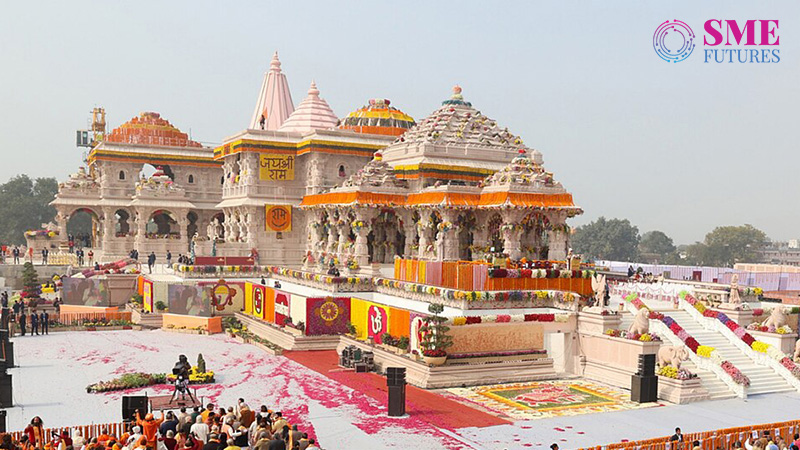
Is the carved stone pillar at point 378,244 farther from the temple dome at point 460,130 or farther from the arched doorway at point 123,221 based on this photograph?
the arched doorway at point 123,221

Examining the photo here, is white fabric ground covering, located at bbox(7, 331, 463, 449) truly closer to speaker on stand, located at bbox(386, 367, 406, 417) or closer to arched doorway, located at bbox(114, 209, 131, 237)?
speaker on stand, located at bbox(386, 367, 406, 417)

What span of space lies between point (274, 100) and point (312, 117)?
33.0 ft

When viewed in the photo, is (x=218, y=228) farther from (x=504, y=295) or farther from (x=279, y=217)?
Result: (x=504, y=295)

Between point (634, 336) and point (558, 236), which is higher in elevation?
point (558, 236)

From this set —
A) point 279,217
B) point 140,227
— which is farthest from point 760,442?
point 140,227

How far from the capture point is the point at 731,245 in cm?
10269

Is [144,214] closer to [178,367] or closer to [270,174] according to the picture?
[270,174]

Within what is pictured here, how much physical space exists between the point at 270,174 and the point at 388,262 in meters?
10.9

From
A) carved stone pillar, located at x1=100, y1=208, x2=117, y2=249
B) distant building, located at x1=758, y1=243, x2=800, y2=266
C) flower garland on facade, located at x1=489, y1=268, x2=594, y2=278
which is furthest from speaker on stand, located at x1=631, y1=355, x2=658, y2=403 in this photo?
distant building, located at x1=758, y1=243, x2=800, y2=266

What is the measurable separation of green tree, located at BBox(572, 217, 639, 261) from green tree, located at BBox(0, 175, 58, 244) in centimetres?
7497

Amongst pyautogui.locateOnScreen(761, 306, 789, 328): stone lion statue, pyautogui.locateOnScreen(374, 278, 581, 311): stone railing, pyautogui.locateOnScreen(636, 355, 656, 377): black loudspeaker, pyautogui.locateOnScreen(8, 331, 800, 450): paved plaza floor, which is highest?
pyautogui.locateOnScreen(374, 278, 581, 311): stone railing

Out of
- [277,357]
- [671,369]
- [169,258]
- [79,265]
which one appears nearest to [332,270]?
[277,357]

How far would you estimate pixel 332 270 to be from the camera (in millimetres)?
32875

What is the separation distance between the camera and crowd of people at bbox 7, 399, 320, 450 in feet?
44.9
